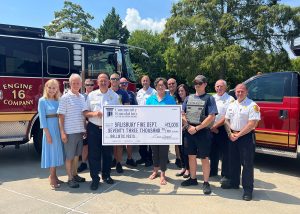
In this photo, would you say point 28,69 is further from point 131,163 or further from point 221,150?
point 221,150

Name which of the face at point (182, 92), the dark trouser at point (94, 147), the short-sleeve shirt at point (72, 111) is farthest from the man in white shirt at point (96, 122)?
the face at point (182, 92)

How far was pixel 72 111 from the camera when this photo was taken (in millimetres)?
5055

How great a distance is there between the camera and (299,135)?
19.4 ft

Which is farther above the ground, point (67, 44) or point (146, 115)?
point (67, 44)

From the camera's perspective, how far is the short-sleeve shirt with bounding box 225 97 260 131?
15.3 feet

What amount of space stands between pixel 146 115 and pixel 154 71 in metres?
41.1

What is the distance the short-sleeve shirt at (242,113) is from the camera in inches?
183

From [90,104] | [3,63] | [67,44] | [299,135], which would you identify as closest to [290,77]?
[299,135]

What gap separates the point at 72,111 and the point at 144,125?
1.19 m

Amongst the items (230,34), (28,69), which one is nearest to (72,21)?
(230,34)

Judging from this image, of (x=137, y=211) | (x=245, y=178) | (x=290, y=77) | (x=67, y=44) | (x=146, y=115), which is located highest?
(x=67, y=44)

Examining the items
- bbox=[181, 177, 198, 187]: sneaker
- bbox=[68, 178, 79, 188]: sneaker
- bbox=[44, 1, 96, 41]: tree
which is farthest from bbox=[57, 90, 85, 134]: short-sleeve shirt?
bbox=[44, 1, 96, 41]: tree

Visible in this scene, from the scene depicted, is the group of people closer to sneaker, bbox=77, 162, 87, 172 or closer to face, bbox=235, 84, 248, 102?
face, bbox=235, 84, 248, 102

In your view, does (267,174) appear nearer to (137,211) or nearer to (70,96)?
(137,211)
